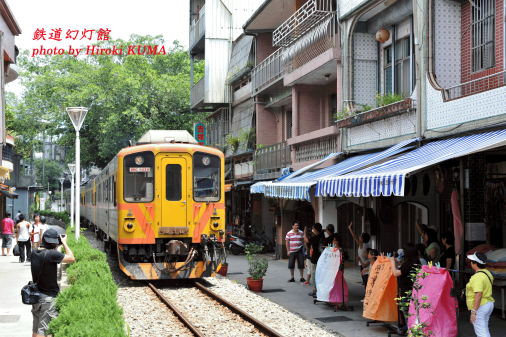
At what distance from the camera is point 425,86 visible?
14109mm

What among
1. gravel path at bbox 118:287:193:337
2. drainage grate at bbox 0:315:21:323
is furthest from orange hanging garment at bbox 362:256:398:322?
drainage grate at bbox 0:315:21:323

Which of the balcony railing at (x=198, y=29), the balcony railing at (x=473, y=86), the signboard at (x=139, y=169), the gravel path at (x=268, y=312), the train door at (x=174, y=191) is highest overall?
the balcony railing at (x=198, y=29)

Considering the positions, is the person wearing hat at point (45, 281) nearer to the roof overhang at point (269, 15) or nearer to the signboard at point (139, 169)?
the signboard at point (139, 169)

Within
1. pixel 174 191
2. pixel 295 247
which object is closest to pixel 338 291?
pixel 295 247

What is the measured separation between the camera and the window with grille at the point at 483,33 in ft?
42.7

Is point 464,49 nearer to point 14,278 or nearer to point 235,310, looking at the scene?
point 235,310

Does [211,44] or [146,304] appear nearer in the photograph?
[146,304]

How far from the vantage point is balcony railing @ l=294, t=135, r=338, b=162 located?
19289mm

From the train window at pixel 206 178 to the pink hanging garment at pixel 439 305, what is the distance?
7867mm

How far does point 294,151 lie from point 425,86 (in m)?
8.54

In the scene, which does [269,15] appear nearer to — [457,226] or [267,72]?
[267,72]

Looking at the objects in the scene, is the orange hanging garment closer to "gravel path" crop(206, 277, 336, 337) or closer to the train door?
"gravel path" crop(206, 277, 336, 337)

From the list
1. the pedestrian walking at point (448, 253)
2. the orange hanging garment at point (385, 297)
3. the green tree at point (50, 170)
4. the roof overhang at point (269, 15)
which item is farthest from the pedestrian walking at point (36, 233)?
the green tree at point (50, 170)

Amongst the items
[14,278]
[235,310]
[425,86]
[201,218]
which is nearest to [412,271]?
[235,310]
